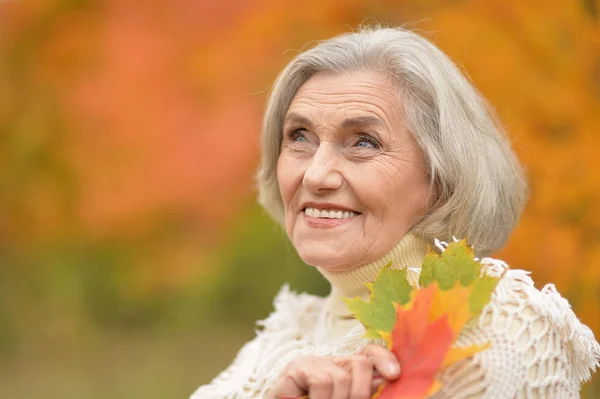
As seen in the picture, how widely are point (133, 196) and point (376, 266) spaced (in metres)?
2.56

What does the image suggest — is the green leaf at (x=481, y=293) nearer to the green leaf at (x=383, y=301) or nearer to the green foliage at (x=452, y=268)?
the green foliage at (x=452, y=268)

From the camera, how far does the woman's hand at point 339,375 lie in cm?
142

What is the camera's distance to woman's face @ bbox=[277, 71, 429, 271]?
182 cm

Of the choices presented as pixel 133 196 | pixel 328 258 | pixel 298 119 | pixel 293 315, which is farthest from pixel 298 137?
pixel 133 196

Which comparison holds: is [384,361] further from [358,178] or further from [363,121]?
[363,121]

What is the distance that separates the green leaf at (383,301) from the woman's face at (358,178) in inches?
10.3

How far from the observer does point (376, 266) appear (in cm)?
186

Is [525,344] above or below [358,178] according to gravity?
below

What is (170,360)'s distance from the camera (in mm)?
4180

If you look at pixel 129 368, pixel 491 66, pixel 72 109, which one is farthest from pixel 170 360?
pixel 491 66

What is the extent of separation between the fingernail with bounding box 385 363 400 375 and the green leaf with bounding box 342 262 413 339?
0.10 meters

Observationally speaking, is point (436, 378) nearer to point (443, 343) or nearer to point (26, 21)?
point (443, 343)

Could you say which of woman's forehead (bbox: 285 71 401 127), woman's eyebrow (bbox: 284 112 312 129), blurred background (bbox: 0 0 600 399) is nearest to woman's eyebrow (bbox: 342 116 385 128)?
woman's forehead (bbox: 285 71 401 127)

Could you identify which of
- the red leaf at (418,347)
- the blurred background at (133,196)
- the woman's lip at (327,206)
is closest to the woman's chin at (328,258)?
the woman's lip at (327,206)
